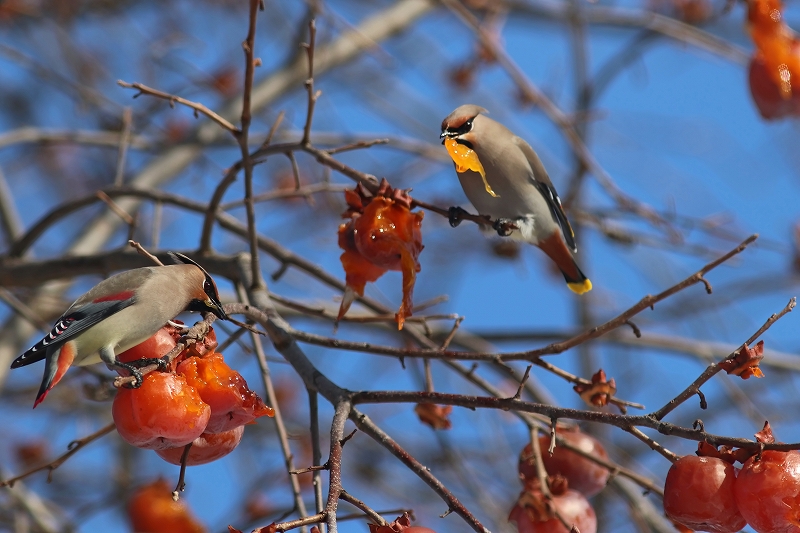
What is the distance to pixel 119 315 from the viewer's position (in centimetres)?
225

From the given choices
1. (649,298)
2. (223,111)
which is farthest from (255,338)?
(223,111)

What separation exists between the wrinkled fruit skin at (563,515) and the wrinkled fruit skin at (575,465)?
8cm

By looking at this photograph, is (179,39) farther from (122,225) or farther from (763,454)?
(763,454)

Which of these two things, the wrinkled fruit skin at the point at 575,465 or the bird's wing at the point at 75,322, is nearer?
the bird's wing at the point at 75,322

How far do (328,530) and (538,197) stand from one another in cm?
214

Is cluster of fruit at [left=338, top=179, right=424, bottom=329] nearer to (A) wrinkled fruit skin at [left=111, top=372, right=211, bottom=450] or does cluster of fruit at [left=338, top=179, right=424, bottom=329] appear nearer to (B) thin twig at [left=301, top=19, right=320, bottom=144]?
(B) thin twig at [left=301, top=19, right=320, bottom=144]

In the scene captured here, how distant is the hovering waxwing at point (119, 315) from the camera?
2.23m

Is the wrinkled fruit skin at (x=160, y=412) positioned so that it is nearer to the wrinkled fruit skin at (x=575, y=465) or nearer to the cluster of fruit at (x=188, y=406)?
the cluster of fruit at (x=188, y=406)

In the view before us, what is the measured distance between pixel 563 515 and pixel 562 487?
16cm

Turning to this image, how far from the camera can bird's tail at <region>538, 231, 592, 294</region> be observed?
3657 millimetres

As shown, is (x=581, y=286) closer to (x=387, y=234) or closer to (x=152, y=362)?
(x=387, y=234)

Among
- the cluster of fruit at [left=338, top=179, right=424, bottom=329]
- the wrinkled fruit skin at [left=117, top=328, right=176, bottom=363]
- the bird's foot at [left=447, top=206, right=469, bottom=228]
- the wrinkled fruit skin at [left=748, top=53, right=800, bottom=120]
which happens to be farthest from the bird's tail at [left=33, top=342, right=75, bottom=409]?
the wrinkled fruit skin at [left=748, top=53, right=800, bottom=120]

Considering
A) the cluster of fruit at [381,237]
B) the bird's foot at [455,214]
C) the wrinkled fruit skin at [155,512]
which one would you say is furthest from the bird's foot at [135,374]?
the wrinkled fruit skin at [155,512]

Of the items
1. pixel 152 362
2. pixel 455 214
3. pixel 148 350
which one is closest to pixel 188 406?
pixel 152 362
